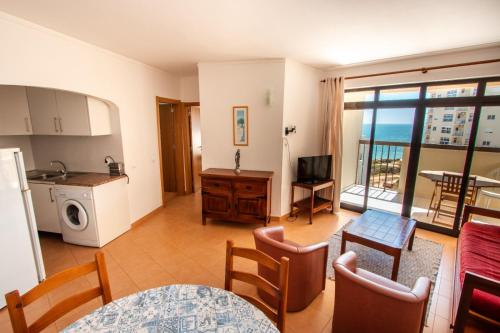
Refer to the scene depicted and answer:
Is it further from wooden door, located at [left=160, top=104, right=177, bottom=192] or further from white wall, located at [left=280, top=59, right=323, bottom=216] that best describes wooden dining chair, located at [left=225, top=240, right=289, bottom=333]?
wooden door, located at [left=160, top=104, right=177, bottom=192]

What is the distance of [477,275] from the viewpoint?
4.88 feet

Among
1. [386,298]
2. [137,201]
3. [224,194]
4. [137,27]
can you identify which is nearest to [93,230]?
[137,201]

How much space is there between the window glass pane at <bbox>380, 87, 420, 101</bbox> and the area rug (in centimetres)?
223

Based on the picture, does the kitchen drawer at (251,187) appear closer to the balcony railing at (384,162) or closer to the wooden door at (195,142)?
the wooden door at (195,142)

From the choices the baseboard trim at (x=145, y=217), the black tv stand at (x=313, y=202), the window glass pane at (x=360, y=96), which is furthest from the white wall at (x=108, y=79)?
the window glass pane at (x=360, y=96)

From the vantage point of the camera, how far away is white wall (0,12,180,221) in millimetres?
2268

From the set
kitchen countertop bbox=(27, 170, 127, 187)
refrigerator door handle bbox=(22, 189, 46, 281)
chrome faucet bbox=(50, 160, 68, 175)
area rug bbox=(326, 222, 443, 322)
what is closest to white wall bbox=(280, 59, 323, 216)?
area rug bbox=(326, 222, 443, 322)

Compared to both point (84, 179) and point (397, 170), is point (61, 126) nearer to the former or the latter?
point (84, 179)

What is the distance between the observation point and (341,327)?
5.67ft

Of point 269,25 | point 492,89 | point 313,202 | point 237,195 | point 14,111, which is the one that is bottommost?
point 313,202

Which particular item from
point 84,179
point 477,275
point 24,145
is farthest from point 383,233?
point 24,145

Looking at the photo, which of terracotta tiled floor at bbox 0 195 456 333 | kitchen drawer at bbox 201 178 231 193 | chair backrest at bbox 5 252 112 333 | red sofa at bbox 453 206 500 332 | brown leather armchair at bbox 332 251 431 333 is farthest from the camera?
Result: kitchen drawer at bbox 201 178 231 193

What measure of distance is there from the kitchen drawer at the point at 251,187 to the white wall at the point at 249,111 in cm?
45

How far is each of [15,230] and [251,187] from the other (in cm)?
264
